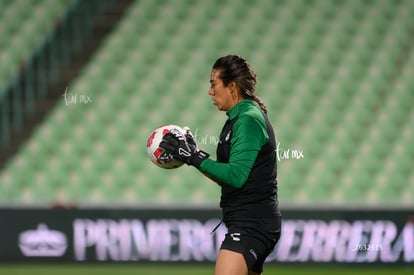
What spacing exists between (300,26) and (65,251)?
12.9 ft

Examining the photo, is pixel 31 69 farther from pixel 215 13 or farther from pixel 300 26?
pixel 300 26

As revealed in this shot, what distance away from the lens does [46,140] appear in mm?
8953

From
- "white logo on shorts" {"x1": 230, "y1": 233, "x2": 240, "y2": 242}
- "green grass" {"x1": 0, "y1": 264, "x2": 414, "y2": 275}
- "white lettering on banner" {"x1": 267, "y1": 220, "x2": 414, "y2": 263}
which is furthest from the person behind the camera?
"white lettering on banner" {"x1": 267, "y1": 220, "x2": 414, "y2": 263}

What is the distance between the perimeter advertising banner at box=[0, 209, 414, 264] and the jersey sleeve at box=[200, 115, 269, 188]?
4.47 m

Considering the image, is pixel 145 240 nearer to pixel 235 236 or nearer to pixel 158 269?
pixel 158 269

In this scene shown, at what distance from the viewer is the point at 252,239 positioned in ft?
12.7

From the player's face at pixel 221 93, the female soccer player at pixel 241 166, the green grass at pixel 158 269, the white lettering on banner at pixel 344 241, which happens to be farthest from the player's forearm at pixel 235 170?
the white lettering on banner at pixel 344 241

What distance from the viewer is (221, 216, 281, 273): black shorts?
385 centimetres

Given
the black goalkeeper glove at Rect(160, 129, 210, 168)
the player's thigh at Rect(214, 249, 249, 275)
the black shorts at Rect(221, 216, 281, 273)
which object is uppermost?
the black goalkeeper glove at Rect(160, 129, 210, 168)

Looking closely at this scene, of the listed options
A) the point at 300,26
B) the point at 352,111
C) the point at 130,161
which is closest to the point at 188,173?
the point at 130,161

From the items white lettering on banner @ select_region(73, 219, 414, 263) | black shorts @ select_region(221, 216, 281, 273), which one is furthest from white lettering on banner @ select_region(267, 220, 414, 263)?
black shorts @ select_region(221, 216, 281, 273)

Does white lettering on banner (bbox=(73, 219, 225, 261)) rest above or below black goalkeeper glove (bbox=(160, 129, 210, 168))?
below

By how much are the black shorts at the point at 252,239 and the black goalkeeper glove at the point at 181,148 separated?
340 mm

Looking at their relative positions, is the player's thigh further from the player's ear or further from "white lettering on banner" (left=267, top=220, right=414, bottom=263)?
"white lettering on banner" (left=267, top=220, right=414, bottom=263)
